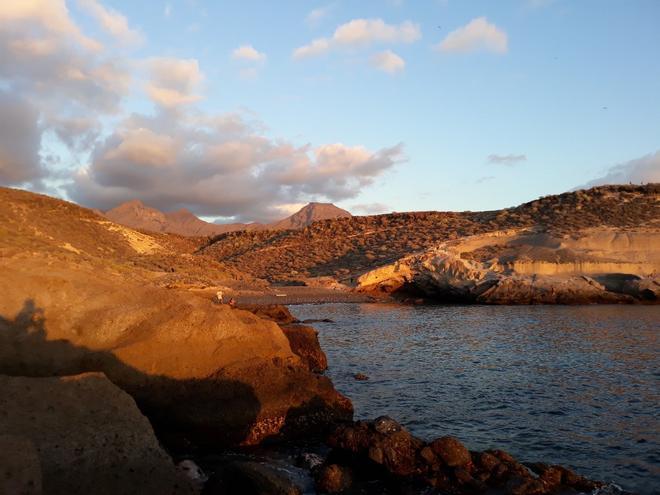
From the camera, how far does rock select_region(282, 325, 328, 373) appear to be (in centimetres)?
1517

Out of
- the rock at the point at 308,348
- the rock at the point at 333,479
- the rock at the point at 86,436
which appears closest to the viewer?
the rock at the point at 86,436

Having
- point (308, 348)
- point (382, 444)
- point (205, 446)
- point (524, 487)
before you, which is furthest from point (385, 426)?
point (308, 348)

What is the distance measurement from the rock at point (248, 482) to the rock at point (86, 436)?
0.52 m

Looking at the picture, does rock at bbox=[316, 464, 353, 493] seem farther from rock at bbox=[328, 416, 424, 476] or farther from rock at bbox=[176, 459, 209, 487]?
rock at bbox=[176, 459, 209, 487]

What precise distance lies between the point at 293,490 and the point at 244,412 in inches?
104

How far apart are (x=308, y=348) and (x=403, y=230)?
4690 cm

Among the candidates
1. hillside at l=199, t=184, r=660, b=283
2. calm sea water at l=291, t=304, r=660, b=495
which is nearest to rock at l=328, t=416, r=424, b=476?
calm sea water at l=291, t=304, r=660, b=495

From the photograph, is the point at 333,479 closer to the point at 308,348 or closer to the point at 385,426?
the point at 385,426

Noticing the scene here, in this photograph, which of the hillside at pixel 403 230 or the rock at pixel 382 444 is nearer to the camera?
the rock at pixel 382 444

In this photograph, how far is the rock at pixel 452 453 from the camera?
7461 mm

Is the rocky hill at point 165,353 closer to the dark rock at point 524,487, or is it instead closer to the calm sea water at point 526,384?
the calm sea water at point 526,384

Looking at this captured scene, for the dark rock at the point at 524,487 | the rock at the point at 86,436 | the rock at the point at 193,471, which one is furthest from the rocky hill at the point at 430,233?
the rock at the point at 86,436

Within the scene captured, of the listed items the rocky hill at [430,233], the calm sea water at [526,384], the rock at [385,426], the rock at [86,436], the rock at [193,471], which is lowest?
the calm sea water at [526,384]

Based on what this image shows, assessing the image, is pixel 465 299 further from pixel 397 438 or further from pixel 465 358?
pixel 397 438
